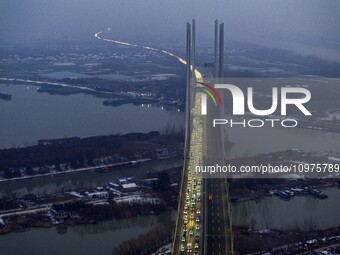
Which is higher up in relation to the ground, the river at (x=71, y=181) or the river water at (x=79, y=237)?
the river at (x=71, y=181)

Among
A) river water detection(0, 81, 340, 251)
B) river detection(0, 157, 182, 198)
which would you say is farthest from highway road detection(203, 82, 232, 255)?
river detection(0, 157, 182, 198)

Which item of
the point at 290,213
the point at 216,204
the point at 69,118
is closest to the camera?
the point at 216,204

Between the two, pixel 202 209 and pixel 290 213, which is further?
pixel 290 213

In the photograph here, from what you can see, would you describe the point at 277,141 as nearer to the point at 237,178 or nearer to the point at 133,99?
the point at 237,178

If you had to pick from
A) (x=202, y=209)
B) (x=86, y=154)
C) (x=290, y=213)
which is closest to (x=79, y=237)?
(x=202, y=209)

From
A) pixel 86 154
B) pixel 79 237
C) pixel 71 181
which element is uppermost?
pixel 86 154

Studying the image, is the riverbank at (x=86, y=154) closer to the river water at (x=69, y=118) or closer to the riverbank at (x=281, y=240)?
the river water at (x=69, y=118)

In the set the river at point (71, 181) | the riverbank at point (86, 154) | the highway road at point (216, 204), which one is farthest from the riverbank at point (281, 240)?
the riverbank at point (86, 154)

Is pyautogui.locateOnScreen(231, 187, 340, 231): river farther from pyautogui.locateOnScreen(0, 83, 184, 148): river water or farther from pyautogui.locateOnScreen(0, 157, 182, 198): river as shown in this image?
pyautogui.locateOnScreen(0, 83, 184, 148): river water

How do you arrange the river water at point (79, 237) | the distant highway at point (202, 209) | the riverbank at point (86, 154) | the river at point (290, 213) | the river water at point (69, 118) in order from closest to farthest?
the distant highway at point (202, 209), the river water at point (79, 237), the river at point (290, 213), the riverbank at point (86, 154), the river water at point (69, 118)

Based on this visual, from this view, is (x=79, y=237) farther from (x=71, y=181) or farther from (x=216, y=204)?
(x=71, y=181)

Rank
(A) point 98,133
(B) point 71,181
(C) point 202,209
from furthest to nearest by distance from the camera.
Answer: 1. (A) point 98,133
2. (B) point 71,181
3. (C) point 202,209

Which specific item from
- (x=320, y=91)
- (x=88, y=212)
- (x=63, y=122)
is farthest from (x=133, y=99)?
(x=88, y=212)
